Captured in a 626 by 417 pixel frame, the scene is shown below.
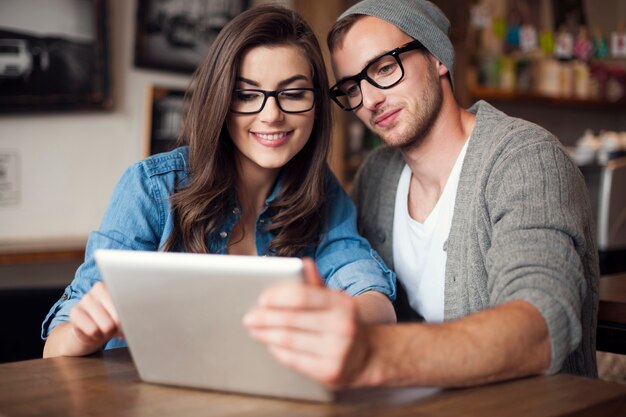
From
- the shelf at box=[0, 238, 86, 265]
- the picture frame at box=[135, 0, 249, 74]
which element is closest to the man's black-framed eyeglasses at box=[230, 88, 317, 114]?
the shelf at box=[0, 238, 86, 265]

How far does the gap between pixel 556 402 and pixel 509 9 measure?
180 inches

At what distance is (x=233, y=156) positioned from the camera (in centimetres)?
174

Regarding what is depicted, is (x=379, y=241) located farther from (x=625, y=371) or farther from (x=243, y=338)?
(x=625, y=371)

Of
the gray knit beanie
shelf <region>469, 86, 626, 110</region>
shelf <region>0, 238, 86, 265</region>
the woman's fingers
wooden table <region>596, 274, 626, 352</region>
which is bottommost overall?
shelf <region>0, 238, 86, 265</region>

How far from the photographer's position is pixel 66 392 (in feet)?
3.26

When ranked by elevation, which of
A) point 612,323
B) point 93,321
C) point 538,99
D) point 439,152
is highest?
point 538,99

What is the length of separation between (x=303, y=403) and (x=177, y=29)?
2.71 metres

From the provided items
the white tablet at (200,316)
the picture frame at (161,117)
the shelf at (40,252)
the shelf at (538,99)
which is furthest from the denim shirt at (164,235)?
the shelf at (538,99)

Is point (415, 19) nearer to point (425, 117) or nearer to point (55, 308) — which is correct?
point (425, 117)

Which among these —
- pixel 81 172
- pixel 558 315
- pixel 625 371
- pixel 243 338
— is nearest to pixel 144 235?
pixel 243 338

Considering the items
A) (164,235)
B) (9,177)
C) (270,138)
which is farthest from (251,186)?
(9,177)

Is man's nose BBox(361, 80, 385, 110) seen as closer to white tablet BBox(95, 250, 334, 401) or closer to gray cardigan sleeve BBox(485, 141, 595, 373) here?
gray cardigan sleeve BBox(485, 141, 595, 373)

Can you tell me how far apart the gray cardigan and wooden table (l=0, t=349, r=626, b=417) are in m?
0.10

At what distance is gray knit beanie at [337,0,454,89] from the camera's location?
1.81 meters
